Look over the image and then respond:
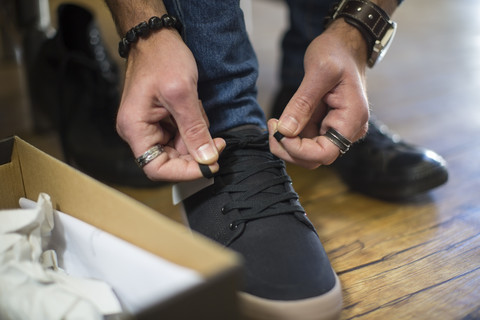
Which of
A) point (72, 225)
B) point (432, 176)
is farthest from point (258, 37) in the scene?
point (72, 225)

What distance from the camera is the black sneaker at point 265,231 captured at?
1.70 ft

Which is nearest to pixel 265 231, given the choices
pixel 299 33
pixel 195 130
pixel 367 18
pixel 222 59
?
pixel 195 130

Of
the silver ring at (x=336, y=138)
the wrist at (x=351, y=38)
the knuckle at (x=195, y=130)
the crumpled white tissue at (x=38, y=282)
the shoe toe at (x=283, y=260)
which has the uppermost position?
the wrist at (x=351, y=38)

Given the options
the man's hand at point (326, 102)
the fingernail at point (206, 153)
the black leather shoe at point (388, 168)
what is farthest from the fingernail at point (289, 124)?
the black leather shoe at point (388, 168)

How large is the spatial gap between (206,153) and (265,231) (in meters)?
0.12

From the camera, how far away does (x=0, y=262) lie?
467 millimetres

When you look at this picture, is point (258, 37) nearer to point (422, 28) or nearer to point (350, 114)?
point (422, 28)

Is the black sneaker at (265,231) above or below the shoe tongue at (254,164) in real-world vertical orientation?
below

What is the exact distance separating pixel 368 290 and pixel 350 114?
0.77ft

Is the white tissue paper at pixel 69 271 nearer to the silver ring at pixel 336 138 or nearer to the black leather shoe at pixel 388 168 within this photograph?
the silver ring at pixel 336 138

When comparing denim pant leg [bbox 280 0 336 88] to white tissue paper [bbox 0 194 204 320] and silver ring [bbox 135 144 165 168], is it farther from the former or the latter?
white tissue paper [bbox 0 194 204 320]

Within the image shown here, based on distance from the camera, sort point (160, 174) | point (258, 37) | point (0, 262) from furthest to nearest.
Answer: point (258, 37) → point (160, 174) → point (0, 262)

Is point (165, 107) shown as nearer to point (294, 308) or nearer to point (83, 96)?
point (294, 308)

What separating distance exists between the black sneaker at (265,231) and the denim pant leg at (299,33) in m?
0.36
